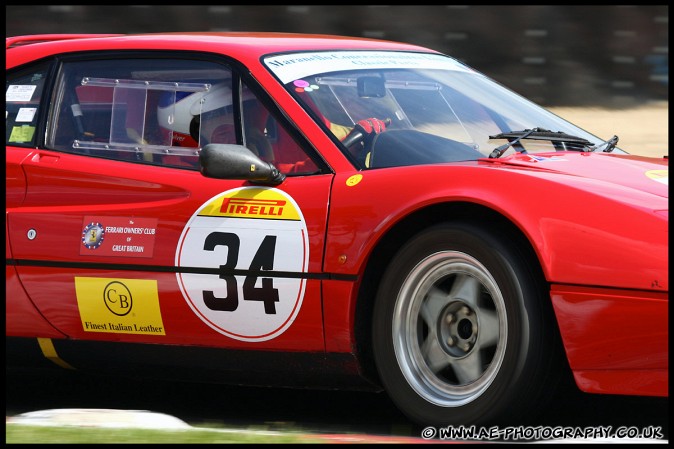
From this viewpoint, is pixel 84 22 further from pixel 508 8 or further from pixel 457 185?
pixel 457 185

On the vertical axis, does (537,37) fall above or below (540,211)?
above

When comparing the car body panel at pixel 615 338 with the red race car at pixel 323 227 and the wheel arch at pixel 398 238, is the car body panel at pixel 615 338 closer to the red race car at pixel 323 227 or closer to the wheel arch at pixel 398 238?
the red race car at pixel 323 227

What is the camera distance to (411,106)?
535 centimetres

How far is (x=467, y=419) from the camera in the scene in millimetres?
4359

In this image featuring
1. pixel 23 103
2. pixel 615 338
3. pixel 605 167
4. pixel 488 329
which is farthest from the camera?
pixel 23 103

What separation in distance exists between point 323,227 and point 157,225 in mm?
721

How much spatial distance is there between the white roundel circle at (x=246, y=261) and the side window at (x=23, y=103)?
112 cm

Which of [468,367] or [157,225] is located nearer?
[468,367]

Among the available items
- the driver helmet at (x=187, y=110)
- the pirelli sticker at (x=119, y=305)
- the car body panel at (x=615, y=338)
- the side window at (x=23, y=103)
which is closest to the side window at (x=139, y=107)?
the driver helmet at (x=187, y=110)

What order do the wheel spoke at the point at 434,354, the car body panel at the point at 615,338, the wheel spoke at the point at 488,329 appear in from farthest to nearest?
the wheel spoke at the point at 434,354, the wheel spoke at the point at 488,329, the car body panel at the point at 615,338

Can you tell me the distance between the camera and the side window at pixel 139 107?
17.4 ft

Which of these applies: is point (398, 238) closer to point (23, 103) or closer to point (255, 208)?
point (255, 208)

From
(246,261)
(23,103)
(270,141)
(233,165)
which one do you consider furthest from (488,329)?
(23,103)

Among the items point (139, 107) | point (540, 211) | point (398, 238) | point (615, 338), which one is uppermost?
point (139, 107)
